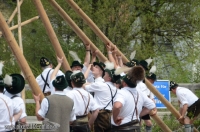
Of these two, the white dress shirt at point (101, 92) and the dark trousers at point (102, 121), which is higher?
the white dress shirt at point (101, 92)

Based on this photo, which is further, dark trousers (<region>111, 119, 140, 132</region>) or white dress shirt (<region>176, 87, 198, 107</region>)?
white dress shirt (<region>176, 87, 198, 107</region>)

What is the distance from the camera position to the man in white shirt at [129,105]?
943 cm

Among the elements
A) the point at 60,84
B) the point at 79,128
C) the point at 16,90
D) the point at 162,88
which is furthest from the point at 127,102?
the point at 162,88

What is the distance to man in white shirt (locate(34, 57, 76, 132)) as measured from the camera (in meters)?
8.59

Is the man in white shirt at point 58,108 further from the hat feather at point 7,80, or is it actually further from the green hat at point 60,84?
the hat feather at point 7,80

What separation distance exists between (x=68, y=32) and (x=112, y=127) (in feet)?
35.0

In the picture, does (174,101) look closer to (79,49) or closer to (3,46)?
(79,49)

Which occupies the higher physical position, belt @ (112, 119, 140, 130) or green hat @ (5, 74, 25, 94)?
green hat @ (5, 74, 25, 94)

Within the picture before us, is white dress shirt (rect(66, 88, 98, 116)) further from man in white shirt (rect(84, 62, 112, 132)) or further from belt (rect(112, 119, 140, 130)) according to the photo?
man in white shirt (rect(84, 62, 112, 132))

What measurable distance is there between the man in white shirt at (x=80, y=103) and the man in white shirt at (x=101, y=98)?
635 millimetres

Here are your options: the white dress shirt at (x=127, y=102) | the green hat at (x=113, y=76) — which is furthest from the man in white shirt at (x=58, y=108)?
the green hat at (x=113, y=76)

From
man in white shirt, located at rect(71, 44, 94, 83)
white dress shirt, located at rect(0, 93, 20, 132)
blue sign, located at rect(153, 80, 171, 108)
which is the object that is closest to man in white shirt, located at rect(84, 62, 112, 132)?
man in white shirt, located at rect(71, 44, 94, 83)

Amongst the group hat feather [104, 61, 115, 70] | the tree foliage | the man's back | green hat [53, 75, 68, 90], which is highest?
the tree foliage

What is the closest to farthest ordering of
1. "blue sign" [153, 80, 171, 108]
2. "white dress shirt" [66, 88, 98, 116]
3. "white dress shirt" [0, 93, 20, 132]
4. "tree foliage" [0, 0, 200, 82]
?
"white dress shirt" [0, 93, 20, 132], "white dress shirt" [66, 88, 98, 116], "blue sign" [153, 80, 171, 108], "tree foliage" [0, 0, 200, 82]
